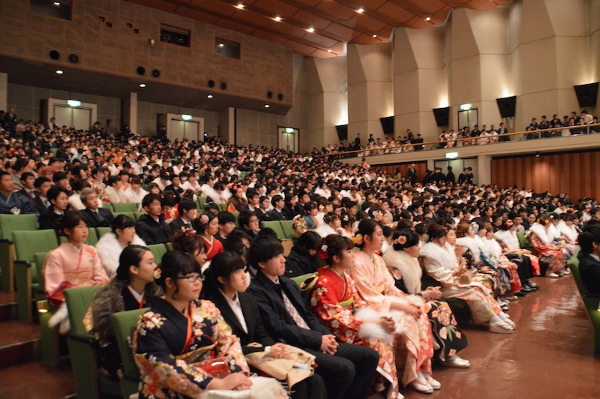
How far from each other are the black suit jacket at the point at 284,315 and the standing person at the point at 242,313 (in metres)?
0.06

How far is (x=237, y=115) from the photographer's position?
746 inches

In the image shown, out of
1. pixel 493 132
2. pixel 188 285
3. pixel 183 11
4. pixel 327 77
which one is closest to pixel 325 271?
pixel 188 285

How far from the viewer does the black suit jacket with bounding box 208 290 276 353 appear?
2.22m

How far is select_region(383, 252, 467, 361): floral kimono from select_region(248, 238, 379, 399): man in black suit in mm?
906

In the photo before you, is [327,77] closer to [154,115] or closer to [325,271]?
[154,115]

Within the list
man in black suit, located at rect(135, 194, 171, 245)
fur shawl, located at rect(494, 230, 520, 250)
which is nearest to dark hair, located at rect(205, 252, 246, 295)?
man in black suit, located at rect(135, 194, 171, 245)

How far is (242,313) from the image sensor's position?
7.45 feet

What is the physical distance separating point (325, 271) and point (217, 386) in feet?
3.98

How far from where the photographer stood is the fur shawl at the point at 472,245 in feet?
16.8

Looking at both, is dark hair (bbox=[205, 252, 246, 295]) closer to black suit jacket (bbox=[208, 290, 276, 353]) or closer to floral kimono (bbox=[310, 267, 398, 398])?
black suit jacket (bbox=[208, 290, 276, 353])

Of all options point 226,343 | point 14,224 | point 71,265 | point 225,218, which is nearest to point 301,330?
point 226,343

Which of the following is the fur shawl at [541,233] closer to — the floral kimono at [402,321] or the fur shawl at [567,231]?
the fur shawl at [567,231]

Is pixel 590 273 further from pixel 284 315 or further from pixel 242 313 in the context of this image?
pixel 242 313

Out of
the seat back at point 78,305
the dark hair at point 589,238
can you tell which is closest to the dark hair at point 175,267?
the seat back at point 78,305
